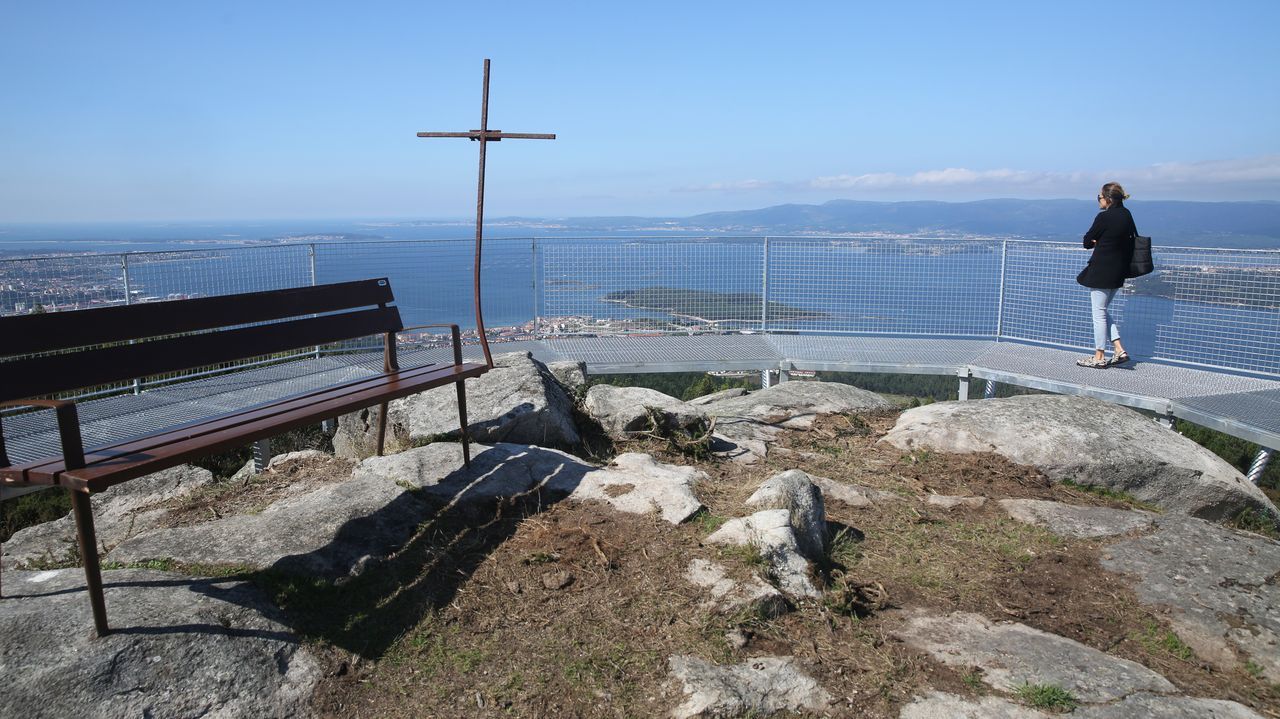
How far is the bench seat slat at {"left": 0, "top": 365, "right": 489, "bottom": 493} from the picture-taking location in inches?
132

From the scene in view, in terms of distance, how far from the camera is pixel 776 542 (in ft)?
14.1

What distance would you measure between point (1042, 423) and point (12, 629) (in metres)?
6.65

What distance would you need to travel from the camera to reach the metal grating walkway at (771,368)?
733cm

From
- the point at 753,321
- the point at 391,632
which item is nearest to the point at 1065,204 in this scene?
the point at 753,321

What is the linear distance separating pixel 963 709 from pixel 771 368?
7.20 meters

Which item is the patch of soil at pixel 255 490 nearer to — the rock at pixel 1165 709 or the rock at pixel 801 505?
the rock at pixel 801 505

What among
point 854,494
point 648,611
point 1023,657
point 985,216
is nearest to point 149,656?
point 648,611

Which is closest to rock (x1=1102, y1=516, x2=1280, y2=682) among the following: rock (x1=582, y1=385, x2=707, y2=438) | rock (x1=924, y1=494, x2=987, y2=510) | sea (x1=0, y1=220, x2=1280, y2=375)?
rock (x1=924, y1=494, x2=987, y2=510)

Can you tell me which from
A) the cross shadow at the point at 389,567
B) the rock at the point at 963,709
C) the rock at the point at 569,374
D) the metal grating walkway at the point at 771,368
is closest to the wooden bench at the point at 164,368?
the cross shadow at the point at 389,567

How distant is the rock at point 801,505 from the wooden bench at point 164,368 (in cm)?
196

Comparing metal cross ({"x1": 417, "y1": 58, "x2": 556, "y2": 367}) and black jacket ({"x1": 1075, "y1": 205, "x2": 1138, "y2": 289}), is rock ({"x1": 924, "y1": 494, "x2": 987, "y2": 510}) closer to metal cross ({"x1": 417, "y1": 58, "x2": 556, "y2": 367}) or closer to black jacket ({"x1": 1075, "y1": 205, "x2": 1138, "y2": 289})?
metal cross ({"x1": 417, "y1": 58, "x2": 556, "y2": 367})

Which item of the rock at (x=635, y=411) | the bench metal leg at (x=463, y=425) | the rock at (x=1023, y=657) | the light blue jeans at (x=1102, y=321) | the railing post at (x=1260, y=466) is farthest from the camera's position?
the light blue jeans at (x=1102, y=321)

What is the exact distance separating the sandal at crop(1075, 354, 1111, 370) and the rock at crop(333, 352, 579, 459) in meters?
6.44

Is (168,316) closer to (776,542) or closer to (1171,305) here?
(776,542)
